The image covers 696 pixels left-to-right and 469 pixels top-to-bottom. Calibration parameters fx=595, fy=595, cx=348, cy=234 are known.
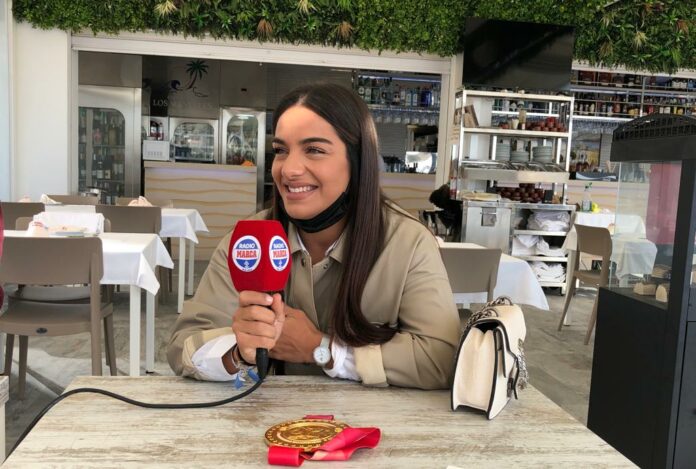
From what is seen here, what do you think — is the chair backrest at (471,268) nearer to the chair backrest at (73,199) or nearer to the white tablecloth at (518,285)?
the white tablecloth at (518,285)

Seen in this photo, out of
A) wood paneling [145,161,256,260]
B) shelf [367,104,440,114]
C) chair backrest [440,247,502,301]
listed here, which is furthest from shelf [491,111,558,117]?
chair backrest [440,247,502,301]

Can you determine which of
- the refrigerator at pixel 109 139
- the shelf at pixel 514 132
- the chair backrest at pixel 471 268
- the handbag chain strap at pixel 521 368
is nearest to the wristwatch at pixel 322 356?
the handbag chain strap at pixel 521 368

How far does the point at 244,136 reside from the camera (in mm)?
10344

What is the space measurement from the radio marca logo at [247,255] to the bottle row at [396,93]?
29.5 ft

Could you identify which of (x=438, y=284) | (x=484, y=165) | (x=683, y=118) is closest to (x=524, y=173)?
(x=484, y=165)

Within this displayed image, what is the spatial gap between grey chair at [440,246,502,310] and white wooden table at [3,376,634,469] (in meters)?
2.05

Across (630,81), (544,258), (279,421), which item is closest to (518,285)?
(279,421)

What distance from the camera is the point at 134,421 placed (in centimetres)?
94

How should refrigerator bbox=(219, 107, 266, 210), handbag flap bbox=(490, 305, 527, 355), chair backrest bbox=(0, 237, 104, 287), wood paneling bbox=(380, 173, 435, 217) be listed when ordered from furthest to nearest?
1. refrigerator bbox=(219, 107, 266, 210)
2. wood paneling bbox=(380, 173, 435, 217)
3. chair backrest bbox=(0, 237, 104, 287)
4. handbag flap bbox=(490, 305, 527, 355)

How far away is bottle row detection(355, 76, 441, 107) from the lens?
9680 millimetres

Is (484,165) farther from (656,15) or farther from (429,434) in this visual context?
(429,434)

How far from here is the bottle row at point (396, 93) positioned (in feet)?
31.8

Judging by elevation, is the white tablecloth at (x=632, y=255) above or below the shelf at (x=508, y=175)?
below

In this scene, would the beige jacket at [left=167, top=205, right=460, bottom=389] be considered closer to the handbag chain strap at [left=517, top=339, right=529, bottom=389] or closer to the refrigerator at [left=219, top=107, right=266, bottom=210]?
the handbag chain strap at [left=517, top=339, right=529, bottom=389]
